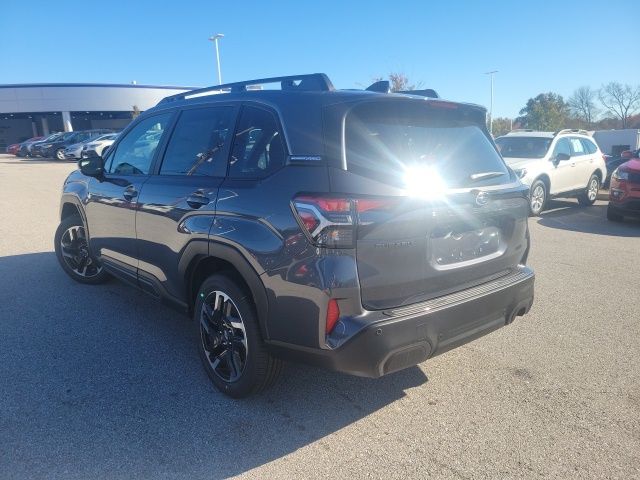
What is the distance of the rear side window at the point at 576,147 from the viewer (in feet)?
37.4


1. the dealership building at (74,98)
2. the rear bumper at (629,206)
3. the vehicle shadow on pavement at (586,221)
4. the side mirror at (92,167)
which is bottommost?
the vehicle shadow on pavement at (586,221)

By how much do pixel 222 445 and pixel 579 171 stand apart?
11196 mm

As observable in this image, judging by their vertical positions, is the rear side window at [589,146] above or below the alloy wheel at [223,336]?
above

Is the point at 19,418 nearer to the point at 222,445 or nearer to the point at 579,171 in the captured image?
the point at 222,445

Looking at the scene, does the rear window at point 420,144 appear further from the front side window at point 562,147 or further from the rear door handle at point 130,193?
the front side window at point 562,147

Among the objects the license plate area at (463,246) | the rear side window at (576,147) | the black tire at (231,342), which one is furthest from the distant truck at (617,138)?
the black tire at (231,342)

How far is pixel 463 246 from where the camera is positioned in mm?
2865

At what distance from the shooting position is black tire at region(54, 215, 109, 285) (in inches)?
212

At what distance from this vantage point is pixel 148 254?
3840 mm

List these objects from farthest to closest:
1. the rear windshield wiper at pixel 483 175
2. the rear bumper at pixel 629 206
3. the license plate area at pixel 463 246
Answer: the rear bumper at pixel 629 206 < the rear windshield wiper at pixel 483 175 < the license plate area at pixel 463 246

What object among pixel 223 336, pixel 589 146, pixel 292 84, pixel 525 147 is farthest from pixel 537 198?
pixel 223 336

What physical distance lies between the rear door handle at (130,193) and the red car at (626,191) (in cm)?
881

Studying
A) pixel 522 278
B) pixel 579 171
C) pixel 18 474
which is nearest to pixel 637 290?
pixel 522 278

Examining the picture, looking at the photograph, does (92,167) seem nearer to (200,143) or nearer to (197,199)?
(200,143)
